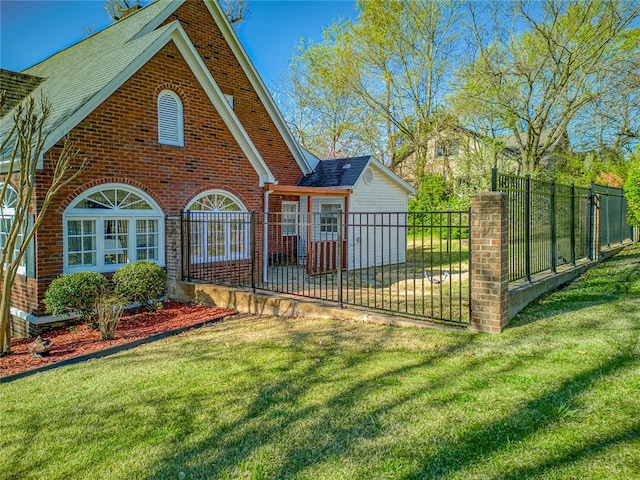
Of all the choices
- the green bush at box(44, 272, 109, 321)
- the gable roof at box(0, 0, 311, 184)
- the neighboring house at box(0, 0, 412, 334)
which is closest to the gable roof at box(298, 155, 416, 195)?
the gable roof at box(0, 0, 311, 184)

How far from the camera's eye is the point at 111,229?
9.06 m

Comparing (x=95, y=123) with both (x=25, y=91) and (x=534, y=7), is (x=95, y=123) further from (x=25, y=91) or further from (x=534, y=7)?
(x=534, y=7)

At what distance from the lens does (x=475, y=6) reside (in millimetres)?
21000

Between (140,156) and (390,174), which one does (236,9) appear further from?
(140,156)

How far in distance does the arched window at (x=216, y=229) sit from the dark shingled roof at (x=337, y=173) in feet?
13.3

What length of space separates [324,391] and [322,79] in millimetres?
27604

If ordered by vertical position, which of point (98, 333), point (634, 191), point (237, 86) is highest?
point (237, 86)

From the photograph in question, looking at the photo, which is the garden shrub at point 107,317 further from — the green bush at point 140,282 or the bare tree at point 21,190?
the bare tree at point 21,190

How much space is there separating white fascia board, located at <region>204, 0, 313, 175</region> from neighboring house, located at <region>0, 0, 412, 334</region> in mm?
652

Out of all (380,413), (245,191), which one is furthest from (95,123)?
(380,413)

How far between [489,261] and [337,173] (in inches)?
381

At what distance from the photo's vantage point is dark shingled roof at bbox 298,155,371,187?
46.9 ft

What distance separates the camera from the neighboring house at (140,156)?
331 inches

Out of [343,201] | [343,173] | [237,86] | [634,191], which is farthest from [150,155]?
[634,191]
